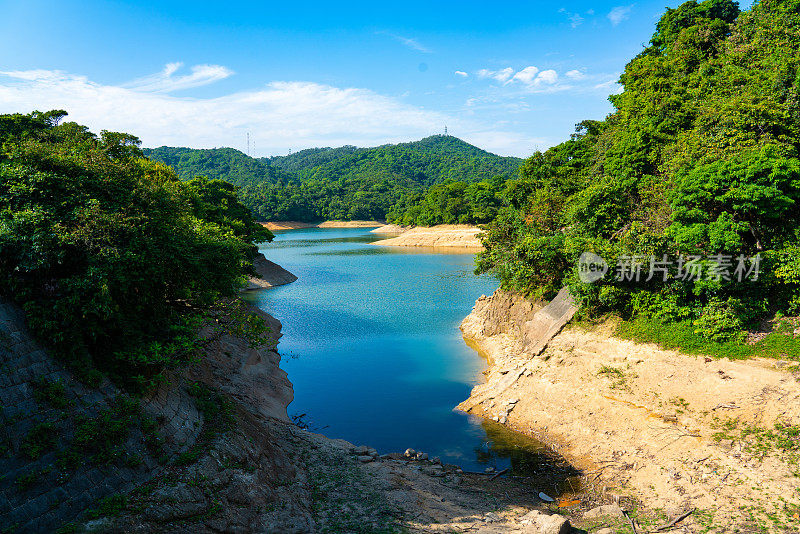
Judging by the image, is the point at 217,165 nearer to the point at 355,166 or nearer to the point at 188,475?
the point at 355,166

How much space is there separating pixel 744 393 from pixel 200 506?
15.6 meters

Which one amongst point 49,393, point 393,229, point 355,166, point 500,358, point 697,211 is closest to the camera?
point 49,393

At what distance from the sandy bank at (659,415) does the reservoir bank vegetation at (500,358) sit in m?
0.07

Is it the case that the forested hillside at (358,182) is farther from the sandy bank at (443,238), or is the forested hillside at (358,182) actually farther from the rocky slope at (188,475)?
the rocky slope at (188,475)

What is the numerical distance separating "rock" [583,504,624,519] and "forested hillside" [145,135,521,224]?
72.0 metres

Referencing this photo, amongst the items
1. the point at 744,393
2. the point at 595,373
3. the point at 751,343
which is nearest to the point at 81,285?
the point at 595,373

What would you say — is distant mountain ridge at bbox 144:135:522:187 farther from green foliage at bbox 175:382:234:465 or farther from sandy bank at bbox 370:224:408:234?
green foliage at bbox 175:382:234:465

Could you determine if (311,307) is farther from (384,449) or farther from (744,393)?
(744,393)

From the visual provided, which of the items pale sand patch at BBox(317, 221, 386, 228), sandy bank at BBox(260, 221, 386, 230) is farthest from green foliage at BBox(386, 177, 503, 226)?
sandy bank at BBox(260, 221, 386, 230)

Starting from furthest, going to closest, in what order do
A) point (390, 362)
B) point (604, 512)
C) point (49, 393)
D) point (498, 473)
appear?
point (390, 362)
point (498, 473)
point (604, 512)
point (49, 393)

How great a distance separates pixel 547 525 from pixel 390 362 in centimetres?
1496

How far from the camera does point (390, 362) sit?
2359cm

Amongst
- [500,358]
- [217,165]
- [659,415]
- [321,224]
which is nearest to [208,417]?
[659,415]

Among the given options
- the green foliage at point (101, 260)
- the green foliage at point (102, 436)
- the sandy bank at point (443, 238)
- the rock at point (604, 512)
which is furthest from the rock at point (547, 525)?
the sandy bank at point (443, 238)
